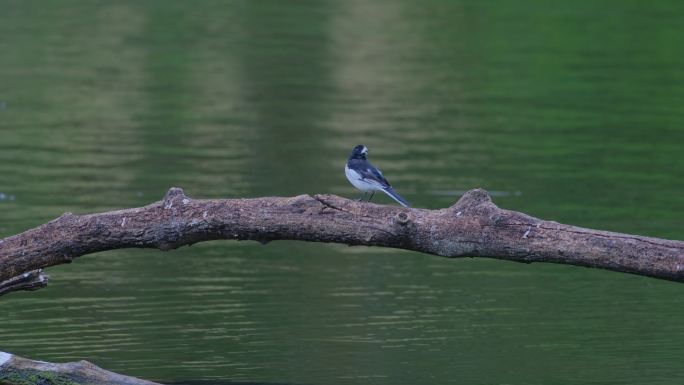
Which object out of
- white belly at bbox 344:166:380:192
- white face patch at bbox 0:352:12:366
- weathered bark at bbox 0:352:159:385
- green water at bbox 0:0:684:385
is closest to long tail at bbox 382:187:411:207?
white belly at bbox 344:166:380:192

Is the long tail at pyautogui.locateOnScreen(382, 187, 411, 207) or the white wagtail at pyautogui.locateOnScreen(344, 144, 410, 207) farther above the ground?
the white wagtail at pyautogui.locateOnScreen(344, 144, 410, 207)

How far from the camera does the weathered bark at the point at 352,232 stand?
8.00m

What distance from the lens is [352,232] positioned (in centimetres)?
830

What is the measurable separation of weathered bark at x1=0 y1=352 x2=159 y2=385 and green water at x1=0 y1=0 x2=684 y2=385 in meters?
1.37

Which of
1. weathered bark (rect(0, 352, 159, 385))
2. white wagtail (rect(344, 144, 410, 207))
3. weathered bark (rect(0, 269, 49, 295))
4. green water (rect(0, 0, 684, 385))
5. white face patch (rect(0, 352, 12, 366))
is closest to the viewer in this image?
weathered bark (rect(0, 352, 159, 385))

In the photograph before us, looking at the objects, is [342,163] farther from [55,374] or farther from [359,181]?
[55,374]

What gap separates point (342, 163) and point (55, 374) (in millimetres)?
9686

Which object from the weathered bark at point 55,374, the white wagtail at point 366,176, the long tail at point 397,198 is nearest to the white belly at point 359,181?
the white wagtail at point 366,176

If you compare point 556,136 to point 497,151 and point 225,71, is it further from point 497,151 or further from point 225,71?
point 225,71

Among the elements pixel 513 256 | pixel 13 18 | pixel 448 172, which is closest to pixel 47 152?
pixel 448 172

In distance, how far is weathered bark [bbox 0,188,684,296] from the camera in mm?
7996

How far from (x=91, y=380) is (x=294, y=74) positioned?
56.4 feet

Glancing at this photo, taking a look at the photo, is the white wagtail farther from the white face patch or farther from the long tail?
the white face patch

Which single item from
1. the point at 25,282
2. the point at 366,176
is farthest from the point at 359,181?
the point at 25,282
